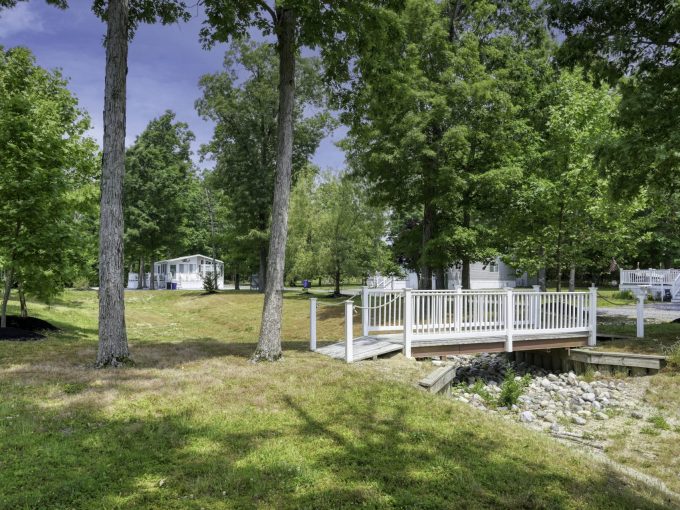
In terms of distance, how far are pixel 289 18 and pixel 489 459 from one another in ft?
27.9

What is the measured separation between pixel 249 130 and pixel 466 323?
947 inches

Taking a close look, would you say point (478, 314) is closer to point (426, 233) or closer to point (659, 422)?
point (659, 422)

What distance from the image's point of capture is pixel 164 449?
452cm

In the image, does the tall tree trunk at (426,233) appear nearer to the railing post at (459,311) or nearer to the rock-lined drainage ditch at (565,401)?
the rock-lined drainage ditch at (565,401)

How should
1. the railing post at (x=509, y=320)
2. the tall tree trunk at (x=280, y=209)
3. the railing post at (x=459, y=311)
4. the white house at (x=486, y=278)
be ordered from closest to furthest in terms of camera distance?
the tall tree trunk at (x=280, y=209) → the railing post at (x=459, y=311) → the railing post at (x=509, y=320) → the white house at (x=486, y=278)

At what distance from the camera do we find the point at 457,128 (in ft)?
49.6

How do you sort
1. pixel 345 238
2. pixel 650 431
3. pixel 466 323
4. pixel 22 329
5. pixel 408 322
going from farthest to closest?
pixel 345 238, pixel 22 329, pixel 466 323, pixel 408 322, pixel 650 431

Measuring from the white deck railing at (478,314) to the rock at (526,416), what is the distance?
2122 mm

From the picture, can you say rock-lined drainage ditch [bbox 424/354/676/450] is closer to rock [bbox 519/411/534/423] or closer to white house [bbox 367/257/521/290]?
rock [bbox 519/411/534/423]

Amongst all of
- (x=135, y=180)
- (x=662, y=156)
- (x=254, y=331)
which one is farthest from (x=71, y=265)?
(x=135, y=180)

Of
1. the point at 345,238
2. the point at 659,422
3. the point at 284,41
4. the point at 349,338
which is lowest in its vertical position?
the point at 659,422

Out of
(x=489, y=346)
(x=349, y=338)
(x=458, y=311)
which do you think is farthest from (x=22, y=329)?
(x=489, y=346)

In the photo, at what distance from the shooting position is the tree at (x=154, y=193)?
3797 cm

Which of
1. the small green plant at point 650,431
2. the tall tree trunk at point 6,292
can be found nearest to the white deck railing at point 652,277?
the small green plant at point 650,431
